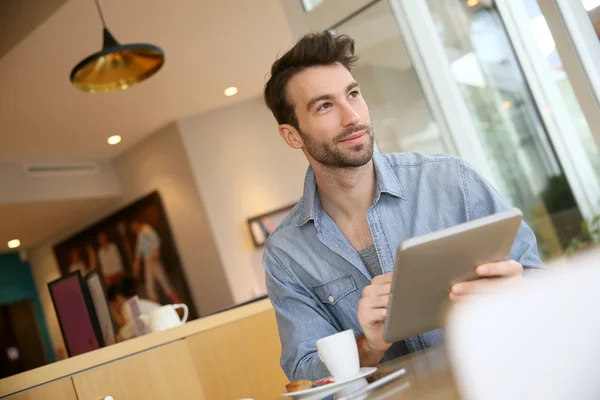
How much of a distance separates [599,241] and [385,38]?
1200 mm

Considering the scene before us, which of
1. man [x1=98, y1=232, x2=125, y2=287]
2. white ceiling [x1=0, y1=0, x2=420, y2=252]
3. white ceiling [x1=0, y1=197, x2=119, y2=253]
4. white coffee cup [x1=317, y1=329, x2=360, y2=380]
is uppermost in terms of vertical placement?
white ceiling [x1=0, y1=0, x2=420, y2=252]

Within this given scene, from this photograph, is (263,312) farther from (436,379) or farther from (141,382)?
(436,379)

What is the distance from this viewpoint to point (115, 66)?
3100 millimetres

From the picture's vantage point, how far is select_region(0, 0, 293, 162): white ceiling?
13.3 ft

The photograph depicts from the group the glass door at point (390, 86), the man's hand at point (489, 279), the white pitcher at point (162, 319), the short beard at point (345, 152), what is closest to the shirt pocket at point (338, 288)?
the short beard at point (345, 152)

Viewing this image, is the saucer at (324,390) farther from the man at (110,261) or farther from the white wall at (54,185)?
the man at (110,261)

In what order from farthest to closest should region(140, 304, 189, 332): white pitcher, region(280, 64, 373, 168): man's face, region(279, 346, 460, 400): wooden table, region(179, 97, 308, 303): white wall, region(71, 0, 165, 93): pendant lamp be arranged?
1. region(179, 97, 308, 303): white wall
2. region(71, 0, 165, 93): pendant lamp
3. region(140, 304, 189, 332): white pitcher
4. region(280, 64, 373, 168): man's face
5. region(279, 346, 460, 400): wooden table

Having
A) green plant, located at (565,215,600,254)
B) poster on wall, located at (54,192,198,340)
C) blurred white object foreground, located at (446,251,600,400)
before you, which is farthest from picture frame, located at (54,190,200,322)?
blurred white object foreground, located at (446,251,600,400)

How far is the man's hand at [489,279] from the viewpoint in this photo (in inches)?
41.4

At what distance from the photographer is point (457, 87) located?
2.81 meters

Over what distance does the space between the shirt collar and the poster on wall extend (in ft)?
15.8

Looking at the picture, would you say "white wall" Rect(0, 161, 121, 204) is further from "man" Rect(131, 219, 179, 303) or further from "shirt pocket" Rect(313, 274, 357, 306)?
"shirt pocket" Rect(313, 274, 357, 306)

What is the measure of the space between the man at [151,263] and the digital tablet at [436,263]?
5.54m

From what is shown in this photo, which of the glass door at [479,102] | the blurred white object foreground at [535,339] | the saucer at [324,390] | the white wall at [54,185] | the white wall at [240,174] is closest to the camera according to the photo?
A: the blurred white object foreground at [535,339]
